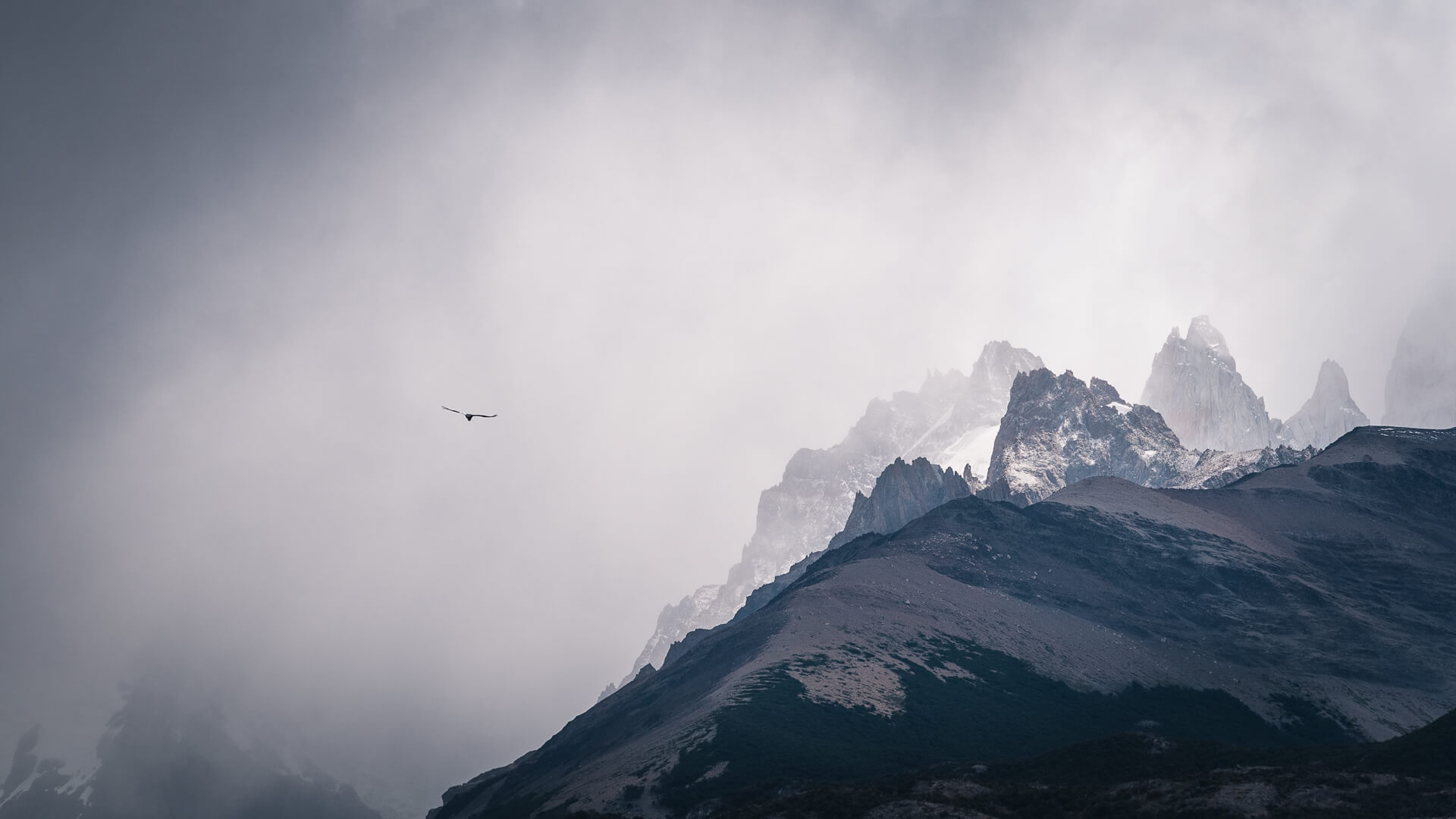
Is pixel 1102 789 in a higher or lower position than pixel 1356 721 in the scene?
higher

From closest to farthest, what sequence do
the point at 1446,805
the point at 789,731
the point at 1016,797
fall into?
1. the point at 1446,805
2. the point at 1016,797
3. the point at 789,731

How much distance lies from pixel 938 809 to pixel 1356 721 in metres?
128

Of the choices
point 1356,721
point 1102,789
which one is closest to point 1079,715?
point 1356,721

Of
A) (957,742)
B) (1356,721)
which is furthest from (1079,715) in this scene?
(1356,721)

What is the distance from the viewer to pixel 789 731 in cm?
14900

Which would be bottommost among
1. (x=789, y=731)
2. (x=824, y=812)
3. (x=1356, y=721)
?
(x=1356, y=721)

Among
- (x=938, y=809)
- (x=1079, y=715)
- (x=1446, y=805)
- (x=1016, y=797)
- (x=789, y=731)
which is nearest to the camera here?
(x=1446, y=805)

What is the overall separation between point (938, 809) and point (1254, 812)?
1155 inches

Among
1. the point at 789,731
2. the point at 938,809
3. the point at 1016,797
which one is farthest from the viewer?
the point at 789,731

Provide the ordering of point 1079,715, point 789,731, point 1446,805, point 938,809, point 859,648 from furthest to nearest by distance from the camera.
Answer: point 859,648
point 1079,715
point 789,731
point 938,809
point 1446,805

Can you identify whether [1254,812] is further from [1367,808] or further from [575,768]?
[575,768]

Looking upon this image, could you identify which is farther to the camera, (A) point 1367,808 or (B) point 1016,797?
(B) point 1016,797

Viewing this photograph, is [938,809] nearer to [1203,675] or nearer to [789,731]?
[789,731]

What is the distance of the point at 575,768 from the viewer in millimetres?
181125
